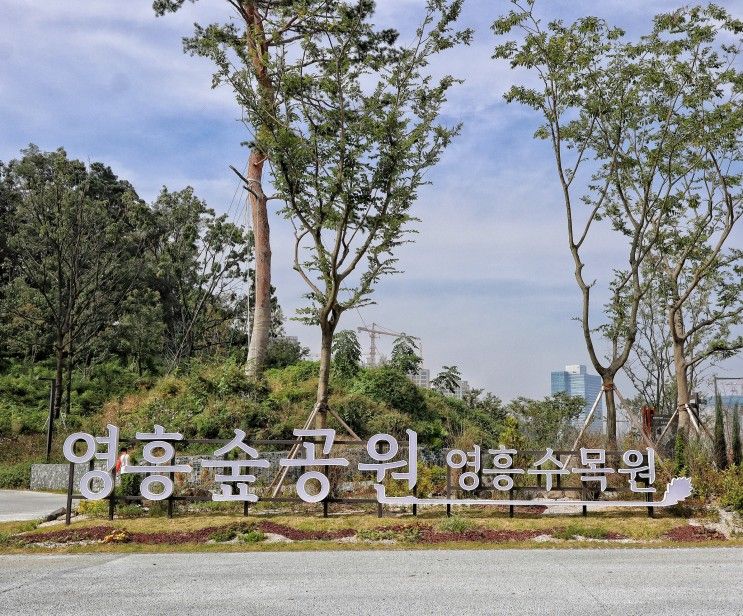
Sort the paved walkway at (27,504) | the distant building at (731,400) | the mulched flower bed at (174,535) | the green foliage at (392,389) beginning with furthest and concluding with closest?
the green foliage at (392,389) → the distant building at (731,400) → the paved walkway at (27,504) → the mulched flower bed at (174,535)

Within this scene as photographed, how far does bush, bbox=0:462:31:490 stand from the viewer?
23.5m

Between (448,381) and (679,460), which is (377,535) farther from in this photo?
(448,381)

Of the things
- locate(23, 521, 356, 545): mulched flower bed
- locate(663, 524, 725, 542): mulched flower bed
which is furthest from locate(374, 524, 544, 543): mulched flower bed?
locate(663, 524, 725, 542): mulched flower bed

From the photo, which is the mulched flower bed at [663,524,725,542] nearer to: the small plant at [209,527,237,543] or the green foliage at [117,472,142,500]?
the small plant at [209,527,237,543]

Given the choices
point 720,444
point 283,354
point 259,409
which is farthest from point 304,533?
point 283,354

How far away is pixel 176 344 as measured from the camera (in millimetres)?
36562

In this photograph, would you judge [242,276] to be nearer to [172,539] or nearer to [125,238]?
[125,238]

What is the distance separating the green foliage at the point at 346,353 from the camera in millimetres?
27250

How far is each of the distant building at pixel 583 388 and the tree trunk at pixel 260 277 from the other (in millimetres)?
10668

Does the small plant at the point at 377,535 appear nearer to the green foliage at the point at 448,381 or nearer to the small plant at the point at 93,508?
the small plant at the point at 93,508

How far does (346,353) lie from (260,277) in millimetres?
4161

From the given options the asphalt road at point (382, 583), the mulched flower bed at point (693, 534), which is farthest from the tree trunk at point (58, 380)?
the mulched flower bed at point (693, 534)

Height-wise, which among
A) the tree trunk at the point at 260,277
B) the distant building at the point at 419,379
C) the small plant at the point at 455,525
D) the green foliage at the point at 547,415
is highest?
the tree trunk at the point at 260,277

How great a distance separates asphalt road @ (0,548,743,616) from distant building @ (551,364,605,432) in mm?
7222
